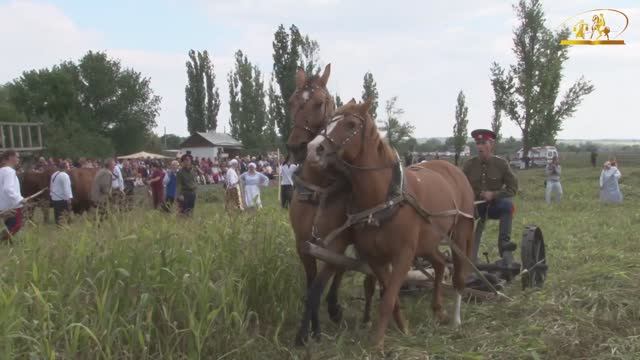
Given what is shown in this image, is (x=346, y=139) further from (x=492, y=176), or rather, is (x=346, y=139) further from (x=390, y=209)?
(x=492, y=176)

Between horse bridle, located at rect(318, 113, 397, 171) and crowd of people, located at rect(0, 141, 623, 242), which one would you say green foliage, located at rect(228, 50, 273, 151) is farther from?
horse bridle, located at rect(318, 113, 397, 171)

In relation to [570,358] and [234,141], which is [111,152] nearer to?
[234,141]

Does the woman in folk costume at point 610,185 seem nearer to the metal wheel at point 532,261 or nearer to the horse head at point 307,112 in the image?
the metal wheel at point 532,261

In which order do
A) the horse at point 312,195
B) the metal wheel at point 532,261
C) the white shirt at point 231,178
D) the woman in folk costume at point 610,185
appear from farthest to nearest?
the woman in folk costume at point 610,185
the white shirt at point 231,178
the metal wheel at point 532,261
the horse at point 312,195

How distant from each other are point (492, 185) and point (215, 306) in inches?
160

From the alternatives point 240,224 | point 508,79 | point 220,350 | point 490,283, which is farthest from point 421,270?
point 508,79

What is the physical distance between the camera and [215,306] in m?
4.46

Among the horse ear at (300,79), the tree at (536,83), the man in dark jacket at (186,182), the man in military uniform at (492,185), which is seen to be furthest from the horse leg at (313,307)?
the tree at (536,83)

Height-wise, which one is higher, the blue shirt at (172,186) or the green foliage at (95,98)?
the green foliage at (95,98)

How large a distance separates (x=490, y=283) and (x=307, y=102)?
280 centimetres

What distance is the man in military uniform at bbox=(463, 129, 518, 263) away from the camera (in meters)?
7.20

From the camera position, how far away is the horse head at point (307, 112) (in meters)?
5.23

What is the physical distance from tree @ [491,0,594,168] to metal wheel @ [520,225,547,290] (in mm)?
32466

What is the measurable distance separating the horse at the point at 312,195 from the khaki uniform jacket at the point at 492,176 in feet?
8.35
